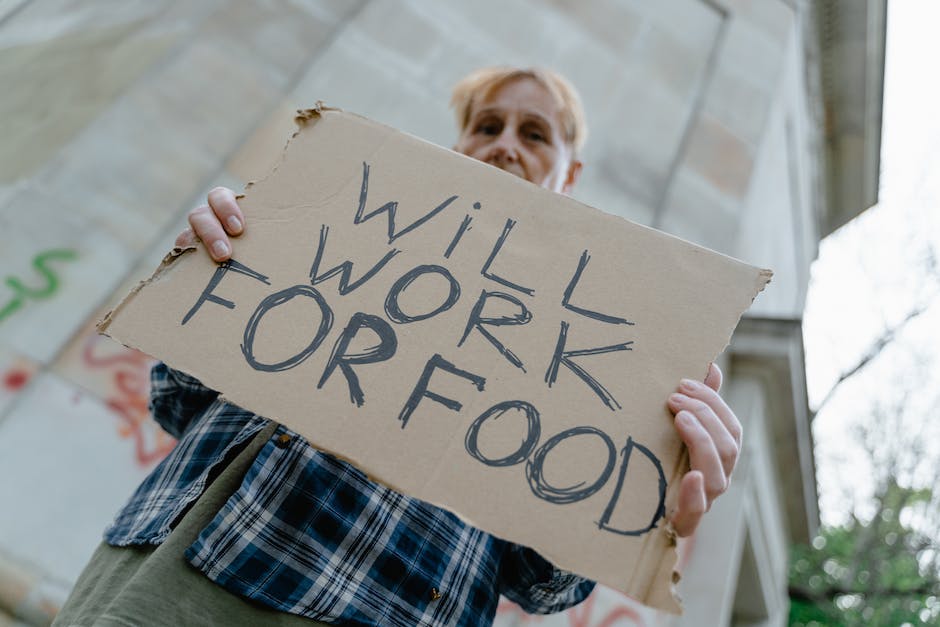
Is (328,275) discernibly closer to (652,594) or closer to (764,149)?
(652,594)

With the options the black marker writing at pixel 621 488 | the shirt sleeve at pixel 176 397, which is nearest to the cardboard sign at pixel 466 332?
the black marker writing at pixel 621 488

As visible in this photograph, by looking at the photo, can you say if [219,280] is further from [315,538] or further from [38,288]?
[38,288]

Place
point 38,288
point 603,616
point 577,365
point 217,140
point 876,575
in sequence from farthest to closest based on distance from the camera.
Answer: point 876,575 < point 603,616 < point 217,140 < point 38,288 < point 577,365

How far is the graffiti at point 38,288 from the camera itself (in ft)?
8.34

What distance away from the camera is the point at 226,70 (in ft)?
10.3

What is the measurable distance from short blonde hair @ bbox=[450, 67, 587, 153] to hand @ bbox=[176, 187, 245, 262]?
36.7 inches

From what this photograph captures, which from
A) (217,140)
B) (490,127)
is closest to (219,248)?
(490,127)

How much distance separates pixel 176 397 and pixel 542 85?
120cm

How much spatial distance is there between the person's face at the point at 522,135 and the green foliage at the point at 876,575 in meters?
9.60

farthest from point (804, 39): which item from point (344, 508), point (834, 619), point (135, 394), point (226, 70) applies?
point (834, 619)

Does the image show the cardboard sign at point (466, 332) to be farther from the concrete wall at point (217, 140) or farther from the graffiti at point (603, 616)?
the graffiti at point (603, 616)

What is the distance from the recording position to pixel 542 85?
74.7 inches

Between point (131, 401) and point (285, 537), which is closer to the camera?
point (285, 537)

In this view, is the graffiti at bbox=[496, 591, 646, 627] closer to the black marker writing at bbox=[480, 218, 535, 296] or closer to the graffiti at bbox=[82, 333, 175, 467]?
the graffiti at bbox=[82, 333, 175, 467]
